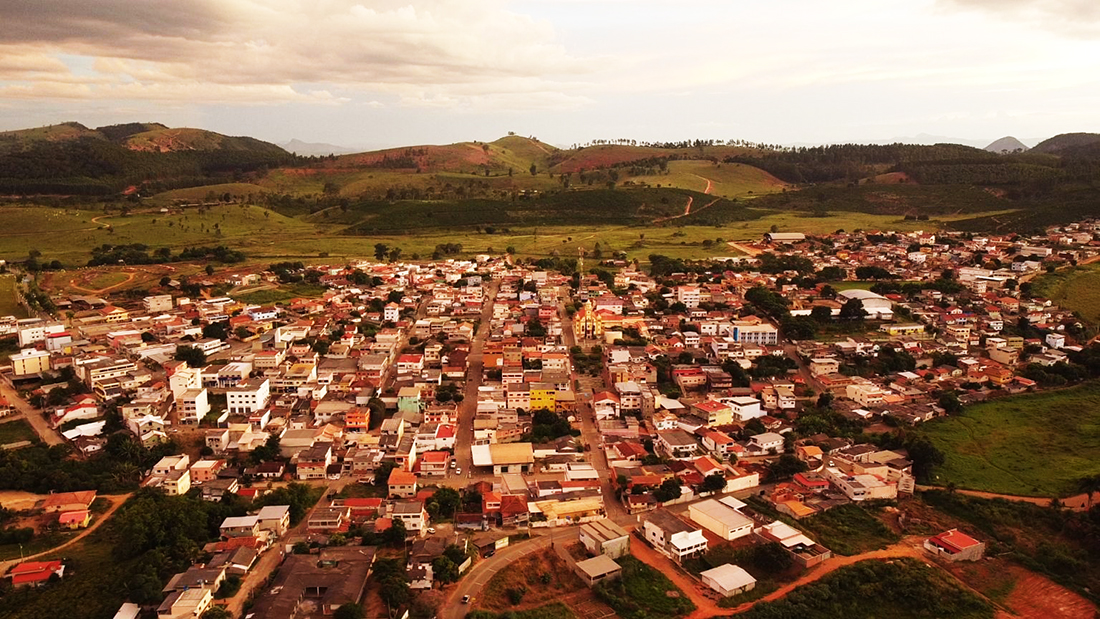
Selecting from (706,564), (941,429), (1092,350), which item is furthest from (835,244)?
(706,564)

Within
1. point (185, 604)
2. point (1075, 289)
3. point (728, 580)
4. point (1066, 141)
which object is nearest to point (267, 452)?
point (185, 604)

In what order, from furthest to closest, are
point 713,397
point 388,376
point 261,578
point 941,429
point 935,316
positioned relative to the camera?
point 935,316 < point 388,376 < point 713,397 < point 941,429 < point 261,578

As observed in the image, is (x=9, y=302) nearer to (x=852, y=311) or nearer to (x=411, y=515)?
(x=411, y=515)

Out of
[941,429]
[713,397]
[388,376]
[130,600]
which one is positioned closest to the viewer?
[130,600]

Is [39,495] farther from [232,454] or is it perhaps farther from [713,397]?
[713,397]

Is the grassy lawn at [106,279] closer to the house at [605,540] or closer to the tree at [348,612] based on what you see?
the tree at [348,612]

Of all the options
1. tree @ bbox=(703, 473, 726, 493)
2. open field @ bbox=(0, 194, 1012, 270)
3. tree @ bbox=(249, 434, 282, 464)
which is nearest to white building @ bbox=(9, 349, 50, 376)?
tree @ bbox=(249, 434, 282, 464)
